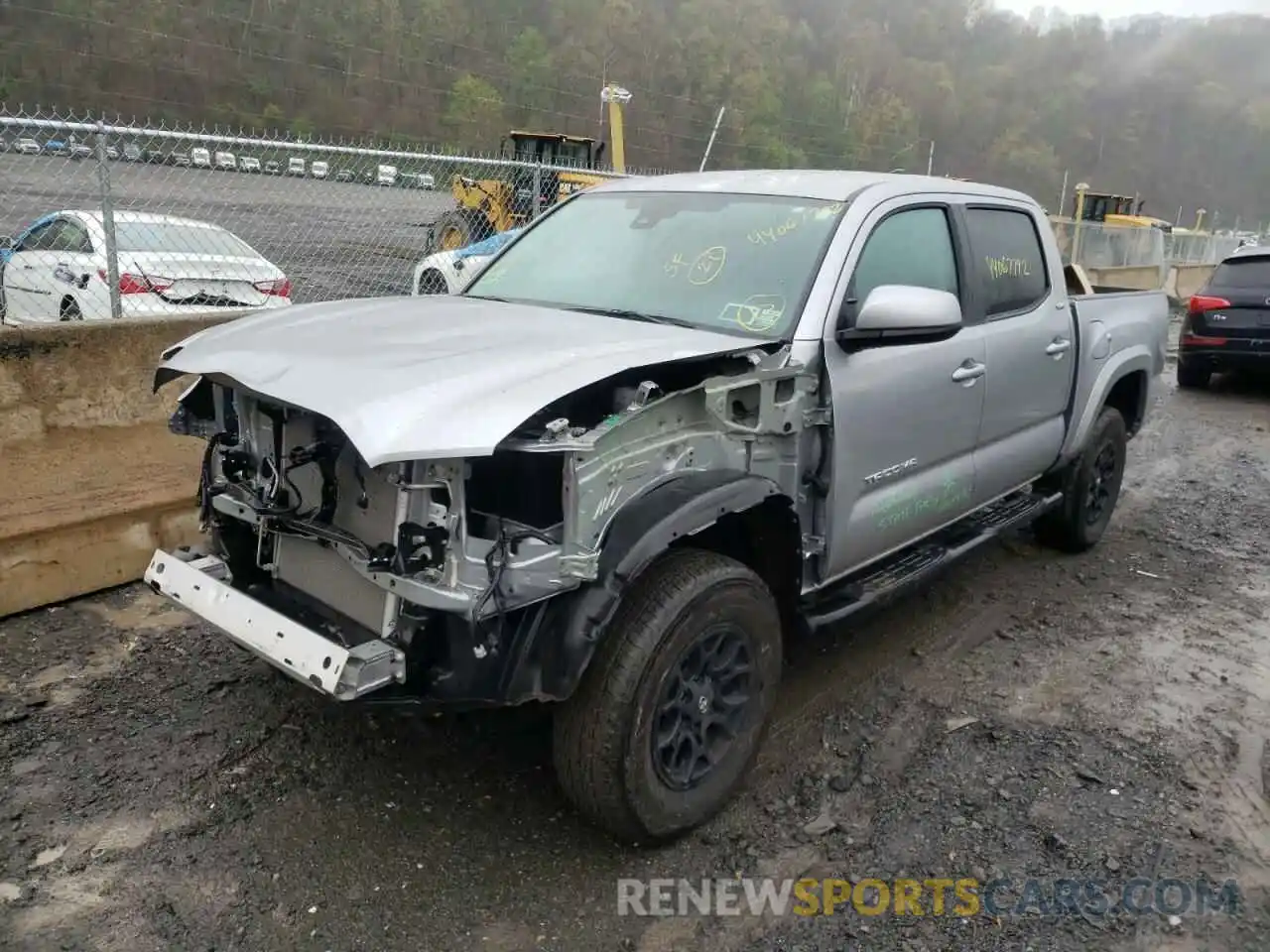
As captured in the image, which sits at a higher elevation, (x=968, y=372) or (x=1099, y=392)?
(x=968, y=372)

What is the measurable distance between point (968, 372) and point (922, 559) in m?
0.79

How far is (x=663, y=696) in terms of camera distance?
292 cm

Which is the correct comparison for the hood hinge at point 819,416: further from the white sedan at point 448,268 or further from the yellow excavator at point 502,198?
the yellow excavator at point 502,198

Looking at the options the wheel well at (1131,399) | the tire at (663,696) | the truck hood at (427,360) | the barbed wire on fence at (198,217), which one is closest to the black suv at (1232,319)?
the wheel well at (1131,399)

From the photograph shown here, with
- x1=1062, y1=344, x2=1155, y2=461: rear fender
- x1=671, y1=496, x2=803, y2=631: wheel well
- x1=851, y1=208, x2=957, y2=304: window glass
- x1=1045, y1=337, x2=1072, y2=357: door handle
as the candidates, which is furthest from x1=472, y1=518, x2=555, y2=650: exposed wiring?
x1=1062, y1=344, x2=1155, y2=461: rear fender

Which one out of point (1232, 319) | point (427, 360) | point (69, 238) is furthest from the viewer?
point (1232, 319)

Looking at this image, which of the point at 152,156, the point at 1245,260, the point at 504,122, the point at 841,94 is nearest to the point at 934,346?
the point at 152,156

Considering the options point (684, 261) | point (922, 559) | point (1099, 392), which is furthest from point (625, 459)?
point (1099, 392)

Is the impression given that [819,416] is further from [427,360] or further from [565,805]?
[565,805]

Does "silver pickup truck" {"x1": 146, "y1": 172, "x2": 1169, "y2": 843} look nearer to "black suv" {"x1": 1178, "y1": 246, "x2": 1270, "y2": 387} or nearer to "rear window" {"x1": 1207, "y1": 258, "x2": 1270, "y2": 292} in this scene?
"black suv" {"x1": 1178, "y1": 246, "x2": 1270, "y2": 387}

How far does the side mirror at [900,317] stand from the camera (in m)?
3.29

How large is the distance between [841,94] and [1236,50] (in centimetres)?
8475

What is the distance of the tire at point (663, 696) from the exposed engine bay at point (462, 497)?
24 centimetres

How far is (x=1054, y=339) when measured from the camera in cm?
481
